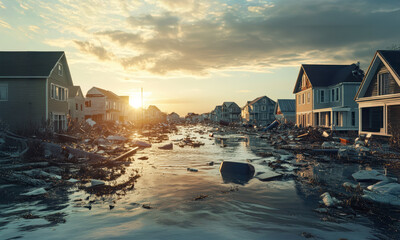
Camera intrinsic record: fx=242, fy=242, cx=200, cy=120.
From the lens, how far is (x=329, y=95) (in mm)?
30250

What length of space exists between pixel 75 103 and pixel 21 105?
21.5 meters

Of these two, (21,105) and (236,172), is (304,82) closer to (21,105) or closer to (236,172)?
(236,172)

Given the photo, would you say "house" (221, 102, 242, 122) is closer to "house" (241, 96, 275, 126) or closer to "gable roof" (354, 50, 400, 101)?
"house" (241, 96, 275, 126)

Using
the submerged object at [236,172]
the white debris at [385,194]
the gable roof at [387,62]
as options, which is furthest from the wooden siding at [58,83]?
the gable roof at [387,62]

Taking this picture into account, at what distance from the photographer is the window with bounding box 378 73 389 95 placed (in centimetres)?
1770

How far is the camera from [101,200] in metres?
5.94

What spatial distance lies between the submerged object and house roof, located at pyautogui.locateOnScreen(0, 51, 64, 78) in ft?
62.0

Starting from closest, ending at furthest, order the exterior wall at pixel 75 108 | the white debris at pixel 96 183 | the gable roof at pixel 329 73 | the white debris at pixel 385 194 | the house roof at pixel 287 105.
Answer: the white debris at pixel 385 194 → the white debris at pixel 96 183 → the gable roof at pixel 329 73 → the exterior wall at pixel 75 108 → the house roof at pixel 287 105

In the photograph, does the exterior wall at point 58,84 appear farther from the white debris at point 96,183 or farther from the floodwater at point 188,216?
the white debris at point 96,183

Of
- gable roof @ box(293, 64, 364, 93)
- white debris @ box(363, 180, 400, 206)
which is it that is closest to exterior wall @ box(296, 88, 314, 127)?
gable roof @ box(293, 64, 364, 93)

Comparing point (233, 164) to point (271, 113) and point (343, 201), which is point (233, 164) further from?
Result: point (271, 113)

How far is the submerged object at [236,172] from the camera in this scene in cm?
836

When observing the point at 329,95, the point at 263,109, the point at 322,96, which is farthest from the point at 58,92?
the point at 263,109

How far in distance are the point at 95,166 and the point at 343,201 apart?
8.75 metres
